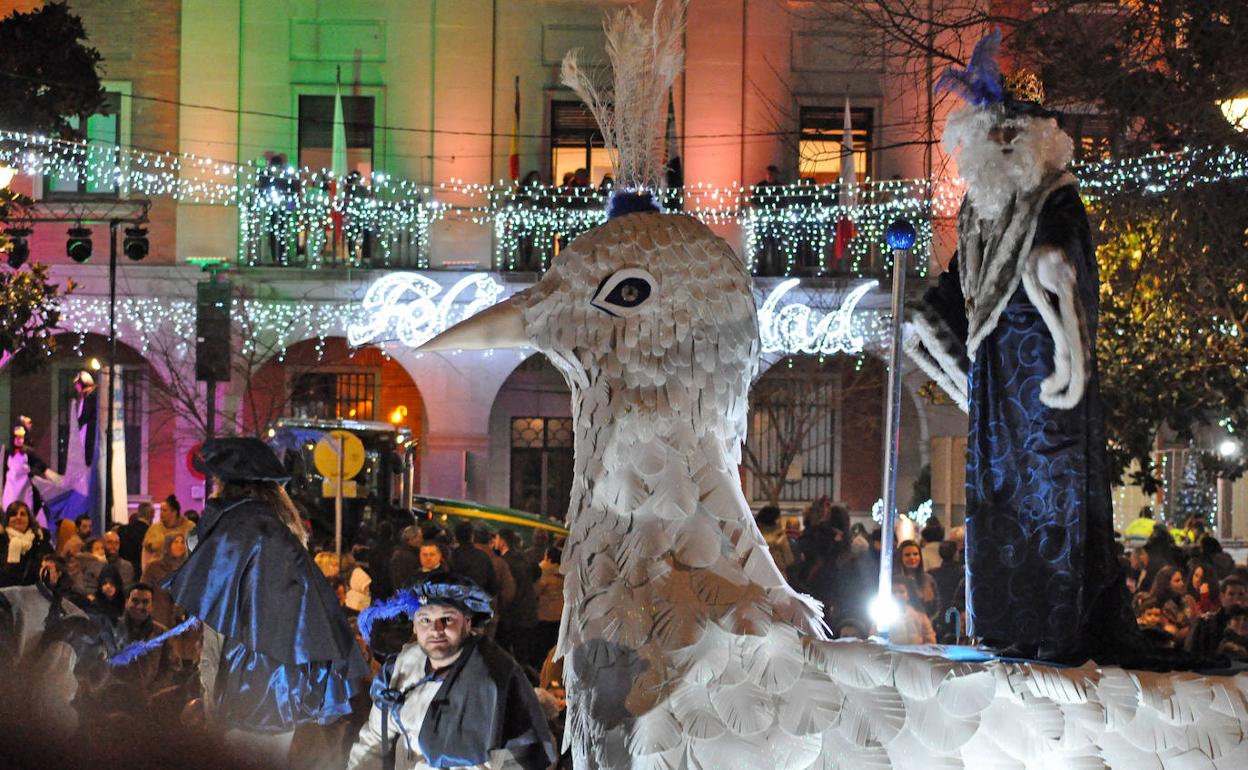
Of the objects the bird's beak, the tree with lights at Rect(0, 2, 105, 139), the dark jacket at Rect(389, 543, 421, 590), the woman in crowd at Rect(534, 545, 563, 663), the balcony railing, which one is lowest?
the woman in crowd at Rect(534, 545, 563, 663)

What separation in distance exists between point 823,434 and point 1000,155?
23.3m

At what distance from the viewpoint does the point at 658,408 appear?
3824 millimetres

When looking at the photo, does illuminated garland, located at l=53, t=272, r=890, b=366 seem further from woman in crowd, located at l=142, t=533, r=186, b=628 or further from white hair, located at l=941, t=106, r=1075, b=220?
white hair, located at l=941, t=106, r=1075, b=220

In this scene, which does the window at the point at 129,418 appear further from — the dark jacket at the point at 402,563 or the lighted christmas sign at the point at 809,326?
the dark jacket at the point at 402,563

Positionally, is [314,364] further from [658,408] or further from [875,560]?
[658,408]

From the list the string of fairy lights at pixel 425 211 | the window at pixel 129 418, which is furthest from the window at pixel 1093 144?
the window at pixel 129 418

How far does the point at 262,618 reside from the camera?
22.4ft

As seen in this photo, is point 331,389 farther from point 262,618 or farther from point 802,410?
point 262,618

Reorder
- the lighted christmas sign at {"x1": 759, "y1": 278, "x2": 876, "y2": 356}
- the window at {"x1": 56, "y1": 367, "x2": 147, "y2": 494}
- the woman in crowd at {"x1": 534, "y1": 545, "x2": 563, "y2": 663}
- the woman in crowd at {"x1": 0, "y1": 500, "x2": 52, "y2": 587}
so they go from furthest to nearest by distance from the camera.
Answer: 1. the window at {"x1": 56, "y1": 367, "x2": 147, "y2": 494}
2. the lighted christmas sign at {"x1": 759, "y1": 278, "x2": 876, "y2": 356}
3. the woman in crowd at {"x1": 0, "y1": 500, "x2": 52, "y2": 587}
4. the woman in crowd at {"x1": 534, "y1": 545, "x2": 563, "y2": 663}

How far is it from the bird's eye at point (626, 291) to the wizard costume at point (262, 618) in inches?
132

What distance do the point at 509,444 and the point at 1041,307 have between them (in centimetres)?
2400

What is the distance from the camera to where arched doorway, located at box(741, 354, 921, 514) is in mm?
25953

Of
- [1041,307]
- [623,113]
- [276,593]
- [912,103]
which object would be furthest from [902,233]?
[912,103]

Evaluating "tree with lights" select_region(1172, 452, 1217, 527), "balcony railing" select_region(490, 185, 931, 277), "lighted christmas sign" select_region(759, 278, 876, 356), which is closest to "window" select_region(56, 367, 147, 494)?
"balcony railing" select_region(490, 185, 931, 277)
